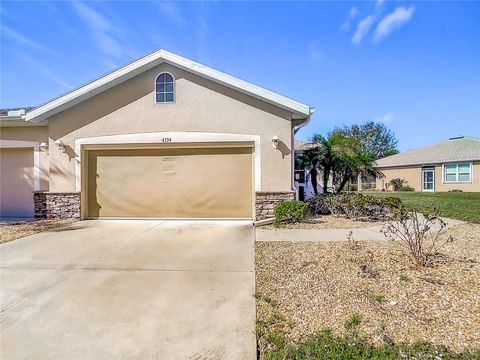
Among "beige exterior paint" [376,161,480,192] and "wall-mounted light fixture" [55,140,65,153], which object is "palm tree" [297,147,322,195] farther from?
"beige exterior paint" [376,161,480,192]

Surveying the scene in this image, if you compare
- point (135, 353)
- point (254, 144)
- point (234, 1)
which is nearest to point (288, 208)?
point (254, 144)

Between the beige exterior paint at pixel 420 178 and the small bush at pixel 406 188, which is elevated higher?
the beige exterior paint at pixel 420 178

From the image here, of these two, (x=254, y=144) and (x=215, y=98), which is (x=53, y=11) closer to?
(x=215, y=98)

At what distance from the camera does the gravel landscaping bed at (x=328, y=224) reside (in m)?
8.17

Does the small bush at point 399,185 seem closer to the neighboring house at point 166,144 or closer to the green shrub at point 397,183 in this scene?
the green shrub at point 397,183

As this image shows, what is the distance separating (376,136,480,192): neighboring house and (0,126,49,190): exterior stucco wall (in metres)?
24.3

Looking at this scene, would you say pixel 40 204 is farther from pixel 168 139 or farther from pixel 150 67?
pixel 150 67

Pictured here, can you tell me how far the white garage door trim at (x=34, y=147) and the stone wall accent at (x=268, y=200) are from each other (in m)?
8.42

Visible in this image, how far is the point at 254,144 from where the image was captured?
9.39m

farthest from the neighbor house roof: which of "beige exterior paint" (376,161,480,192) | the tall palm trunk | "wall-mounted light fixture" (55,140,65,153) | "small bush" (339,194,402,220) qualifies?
"wall-mounted light fixture" (55,140,65,153)

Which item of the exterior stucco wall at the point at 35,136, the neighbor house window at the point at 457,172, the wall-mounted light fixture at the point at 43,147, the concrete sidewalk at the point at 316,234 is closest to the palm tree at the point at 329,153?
the concrete sidewalk at the point at 316,234

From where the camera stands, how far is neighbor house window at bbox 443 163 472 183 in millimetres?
23312

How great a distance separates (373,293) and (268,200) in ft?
18.2

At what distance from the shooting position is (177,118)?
31.5 feet
